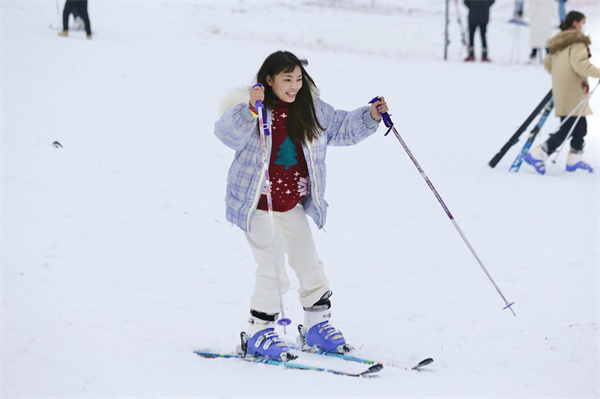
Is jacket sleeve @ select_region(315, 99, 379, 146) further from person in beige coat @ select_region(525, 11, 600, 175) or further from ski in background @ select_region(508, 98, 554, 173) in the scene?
ski in background @ select_region(508, 98, 554, 173)

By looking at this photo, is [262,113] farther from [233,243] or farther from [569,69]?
[569,69]

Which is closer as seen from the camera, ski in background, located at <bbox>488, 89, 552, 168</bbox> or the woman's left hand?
the woman's left hand

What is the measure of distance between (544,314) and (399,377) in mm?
1454

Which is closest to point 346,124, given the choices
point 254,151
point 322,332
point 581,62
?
point 254,151

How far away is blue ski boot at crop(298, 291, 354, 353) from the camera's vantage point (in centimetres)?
381

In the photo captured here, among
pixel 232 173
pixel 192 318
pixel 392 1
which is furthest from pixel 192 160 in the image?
pixel 392 1

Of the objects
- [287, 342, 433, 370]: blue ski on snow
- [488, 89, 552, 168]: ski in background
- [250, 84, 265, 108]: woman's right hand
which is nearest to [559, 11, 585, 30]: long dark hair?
[488, 89, 552, 168]: ski in background

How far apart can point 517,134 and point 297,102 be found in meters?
4.85

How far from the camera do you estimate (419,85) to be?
12.5 m

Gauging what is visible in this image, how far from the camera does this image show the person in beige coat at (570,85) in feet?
24.1

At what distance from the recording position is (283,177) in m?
3.65

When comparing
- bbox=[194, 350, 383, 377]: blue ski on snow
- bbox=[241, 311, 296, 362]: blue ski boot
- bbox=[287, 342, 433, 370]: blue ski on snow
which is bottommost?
bbox=[287, 342, 433, 370]: blue ski on snow

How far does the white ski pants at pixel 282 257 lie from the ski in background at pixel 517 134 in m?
4.71

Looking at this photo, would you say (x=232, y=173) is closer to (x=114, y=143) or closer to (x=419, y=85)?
(x=114, y=143)
